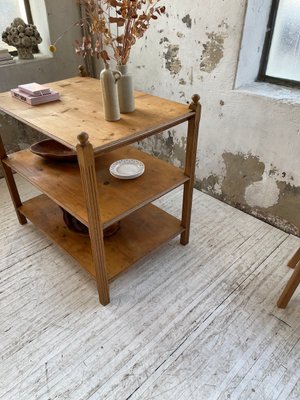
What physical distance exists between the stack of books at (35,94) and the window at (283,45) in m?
1.17

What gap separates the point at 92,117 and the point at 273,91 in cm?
100

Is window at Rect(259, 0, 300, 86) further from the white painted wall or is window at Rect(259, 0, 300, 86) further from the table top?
the white painted wall

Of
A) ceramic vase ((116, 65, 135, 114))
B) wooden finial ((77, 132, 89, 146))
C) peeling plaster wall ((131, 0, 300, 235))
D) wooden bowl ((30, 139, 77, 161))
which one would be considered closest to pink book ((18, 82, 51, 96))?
wooden bowl ((30, 139, 77, 161))

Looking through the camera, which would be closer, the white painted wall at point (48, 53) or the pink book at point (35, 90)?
the pink book at point (35, 90)

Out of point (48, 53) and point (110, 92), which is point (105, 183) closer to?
point (110, 92)

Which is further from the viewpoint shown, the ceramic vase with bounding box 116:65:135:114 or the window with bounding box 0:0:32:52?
the window with bounding box 0:0:32:52

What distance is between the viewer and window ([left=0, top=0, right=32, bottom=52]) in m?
2.16

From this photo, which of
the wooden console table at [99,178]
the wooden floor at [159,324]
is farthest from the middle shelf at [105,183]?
the wooden floor at [159,324]

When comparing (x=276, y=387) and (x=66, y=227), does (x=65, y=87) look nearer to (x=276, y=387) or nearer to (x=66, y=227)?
(x=66, y=227)

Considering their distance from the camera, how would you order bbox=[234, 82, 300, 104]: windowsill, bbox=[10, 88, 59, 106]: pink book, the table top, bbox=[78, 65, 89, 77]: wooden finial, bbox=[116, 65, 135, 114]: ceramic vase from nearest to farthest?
the table top
bbox=[116, 65, 135, 114]: ceramic vase
bbox=[10, 88, 59, 106]: pink book
bbox=[234, 82, 300, 104]: windowsill
bbox=[78, 65, 89, 77]: wooden finial

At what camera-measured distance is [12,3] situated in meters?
2.19

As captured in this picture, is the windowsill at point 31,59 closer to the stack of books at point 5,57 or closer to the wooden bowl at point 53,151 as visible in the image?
the stack of books at point 5,57

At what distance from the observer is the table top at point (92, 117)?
3.68ft

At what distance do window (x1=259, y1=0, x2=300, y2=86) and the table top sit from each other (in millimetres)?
731
